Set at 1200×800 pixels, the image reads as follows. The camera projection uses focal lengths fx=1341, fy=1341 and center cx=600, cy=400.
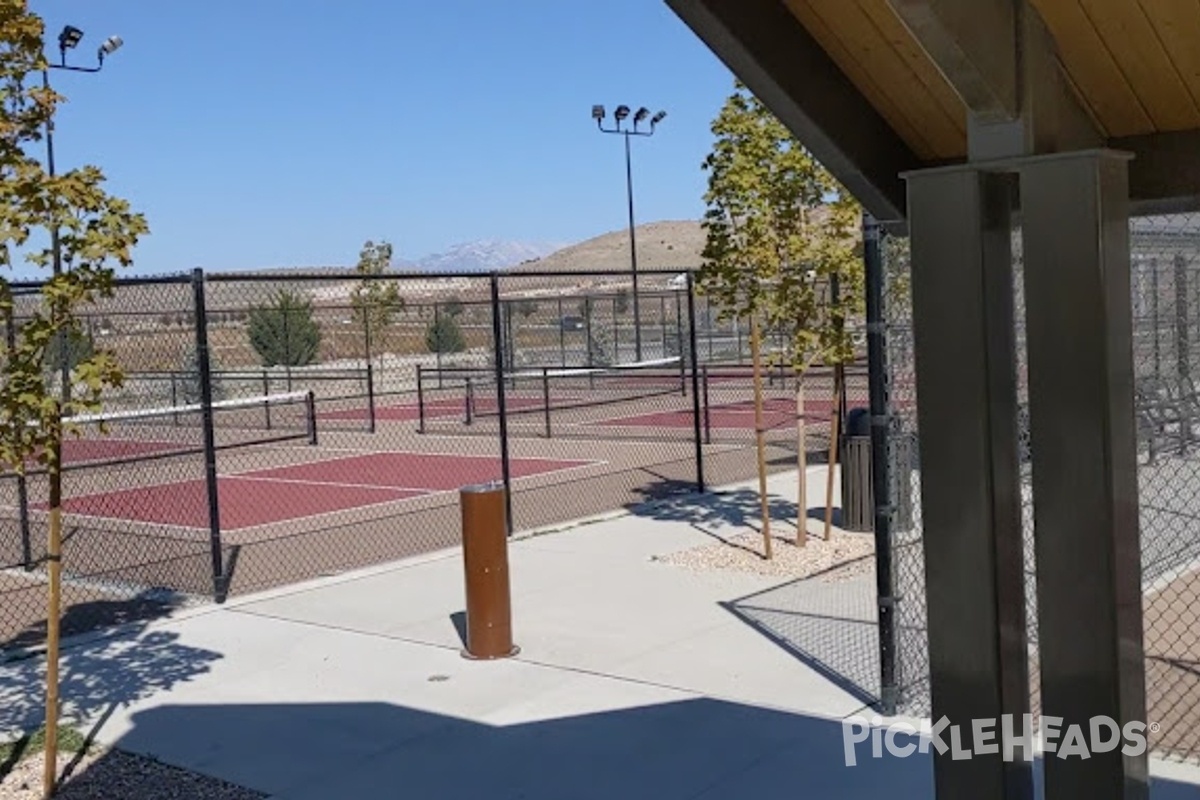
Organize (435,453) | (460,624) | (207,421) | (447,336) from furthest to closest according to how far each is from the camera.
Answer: (447,336), (435,453), (207,421), (460,624)

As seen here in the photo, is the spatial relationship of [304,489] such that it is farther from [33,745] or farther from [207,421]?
[33,745]

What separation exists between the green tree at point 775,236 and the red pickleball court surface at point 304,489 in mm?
6098

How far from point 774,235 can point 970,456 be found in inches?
276

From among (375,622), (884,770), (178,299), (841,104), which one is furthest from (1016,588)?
(178,299)

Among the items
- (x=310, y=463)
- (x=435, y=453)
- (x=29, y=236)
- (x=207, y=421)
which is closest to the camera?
(x=29, y=236)

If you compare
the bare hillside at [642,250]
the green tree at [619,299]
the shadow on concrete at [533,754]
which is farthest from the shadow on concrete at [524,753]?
the bare hillside at [642,250]

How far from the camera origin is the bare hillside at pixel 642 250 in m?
120

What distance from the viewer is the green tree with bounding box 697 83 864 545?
9688 millimetres

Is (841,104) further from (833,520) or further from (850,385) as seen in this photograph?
(850,385)

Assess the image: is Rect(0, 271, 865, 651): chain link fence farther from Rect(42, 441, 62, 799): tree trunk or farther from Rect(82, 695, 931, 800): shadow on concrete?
Rect(82, 695, 931, 800): shadow on concrete

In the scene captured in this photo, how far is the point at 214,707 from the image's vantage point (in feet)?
22.6

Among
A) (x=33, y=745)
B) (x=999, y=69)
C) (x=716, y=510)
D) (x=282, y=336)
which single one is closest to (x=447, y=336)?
(x=282, y=336)

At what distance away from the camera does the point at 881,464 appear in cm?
626

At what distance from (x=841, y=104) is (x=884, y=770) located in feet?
10.6
